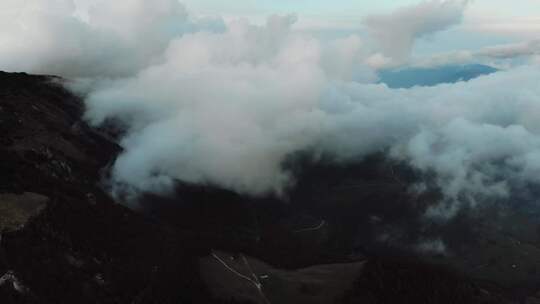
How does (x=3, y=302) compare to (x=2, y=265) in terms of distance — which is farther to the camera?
(x=2, y=265)
